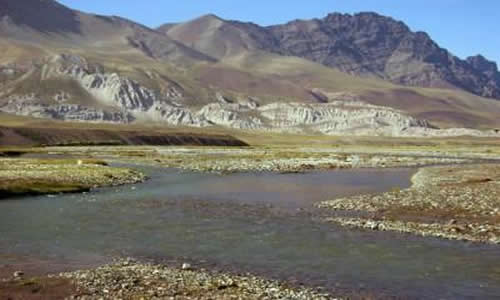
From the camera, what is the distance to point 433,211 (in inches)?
1634

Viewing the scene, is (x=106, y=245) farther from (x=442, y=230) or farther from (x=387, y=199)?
(x=387, y=199)

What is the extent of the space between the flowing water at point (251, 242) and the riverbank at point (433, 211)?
6.28 feet

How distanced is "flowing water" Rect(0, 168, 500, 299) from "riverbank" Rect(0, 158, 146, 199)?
299 cm

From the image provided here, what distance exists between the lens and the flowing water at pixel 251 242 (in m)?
25.1

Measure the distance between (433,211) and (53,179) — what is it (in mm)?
36498

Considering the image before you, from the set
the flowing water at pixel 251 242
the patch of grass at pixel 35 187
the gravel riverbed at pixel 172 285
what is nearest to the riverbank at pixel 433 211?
the flowing water at pixel 251 242

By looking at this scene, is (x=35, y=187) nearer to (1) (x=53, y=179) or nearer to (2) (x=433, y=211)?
(1) (x=53, y=179)

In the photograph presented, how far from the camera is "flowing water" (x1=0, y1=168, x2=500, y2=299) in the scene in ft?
82.5

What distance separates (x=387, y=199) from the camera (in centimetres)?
4794

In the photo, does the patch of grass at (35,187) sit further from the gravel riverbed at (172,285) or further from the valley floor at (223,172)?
the gravel riverbed at (172,285)

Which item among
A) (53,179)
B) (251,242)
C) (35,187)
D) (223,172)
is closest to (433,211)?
(251,242)

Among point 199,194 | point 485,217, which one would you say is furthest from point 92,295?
point 199,194

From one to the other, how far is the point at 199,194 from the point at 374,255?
29.3m

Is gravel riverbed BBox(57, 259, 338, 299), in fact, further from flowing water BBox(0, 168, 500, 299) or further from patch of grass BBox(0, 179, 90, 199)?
patch of grass BBox(0, 179, 90, 199)
